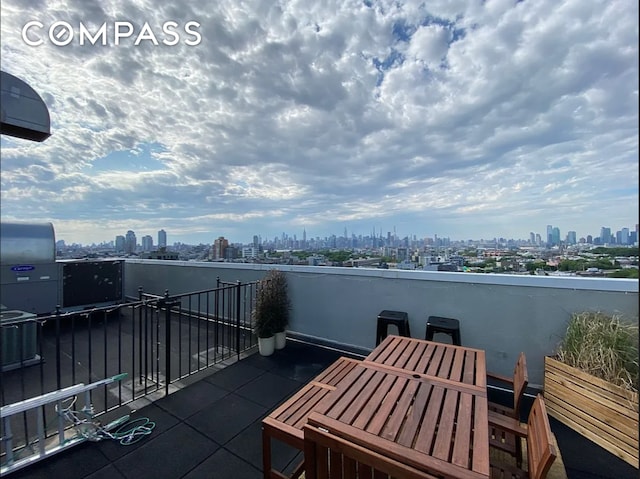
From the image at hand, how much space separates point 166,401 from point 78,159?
5.88 metres

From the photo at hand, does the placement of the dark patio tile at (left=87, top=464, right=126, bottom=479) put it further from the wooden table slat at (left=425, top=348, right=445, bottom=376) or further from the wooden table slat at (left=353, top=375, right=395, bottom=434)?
the wooden table slat at (left=425, top=348, right=445, bottom=376)

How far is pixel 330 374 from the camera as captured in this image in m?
2.34

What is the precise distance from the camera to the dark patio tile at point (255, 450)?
201 cm

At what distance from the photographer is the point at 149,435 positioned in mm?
2258

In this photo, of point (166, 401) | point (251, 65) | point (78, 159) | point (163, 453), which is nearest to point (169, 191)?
point (78, 159)

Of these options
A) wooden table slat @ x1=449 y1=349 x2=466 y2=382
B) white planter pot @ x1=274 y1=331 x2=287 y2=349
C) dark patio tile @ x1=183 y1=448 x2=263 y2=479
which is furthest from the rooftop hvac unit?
wooden table slat @ x1=449 y1=349 x2=466 y2=382

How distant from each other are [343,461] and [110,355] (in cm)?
413

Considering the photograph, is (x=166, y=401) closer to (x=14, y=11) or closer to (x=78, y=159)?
(x=14, y=11)

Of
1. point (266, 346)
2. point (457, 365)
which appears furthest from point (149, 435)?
point (457, 365)

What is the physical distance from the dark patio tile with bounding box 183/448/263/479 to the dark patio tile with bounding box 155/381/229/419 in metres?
0.66

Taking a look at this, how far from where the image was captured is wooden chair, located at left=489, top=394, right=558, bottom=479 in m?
1.09

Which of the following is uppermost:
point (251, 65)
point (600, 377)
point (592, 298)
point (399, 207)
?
point (251, 65)

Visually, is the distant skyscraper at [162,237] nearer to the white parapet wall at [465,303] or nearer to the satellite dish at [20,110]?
the white parapet wall at [465,303]

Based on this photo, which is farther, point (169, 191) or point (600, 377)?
point (169, 191)
